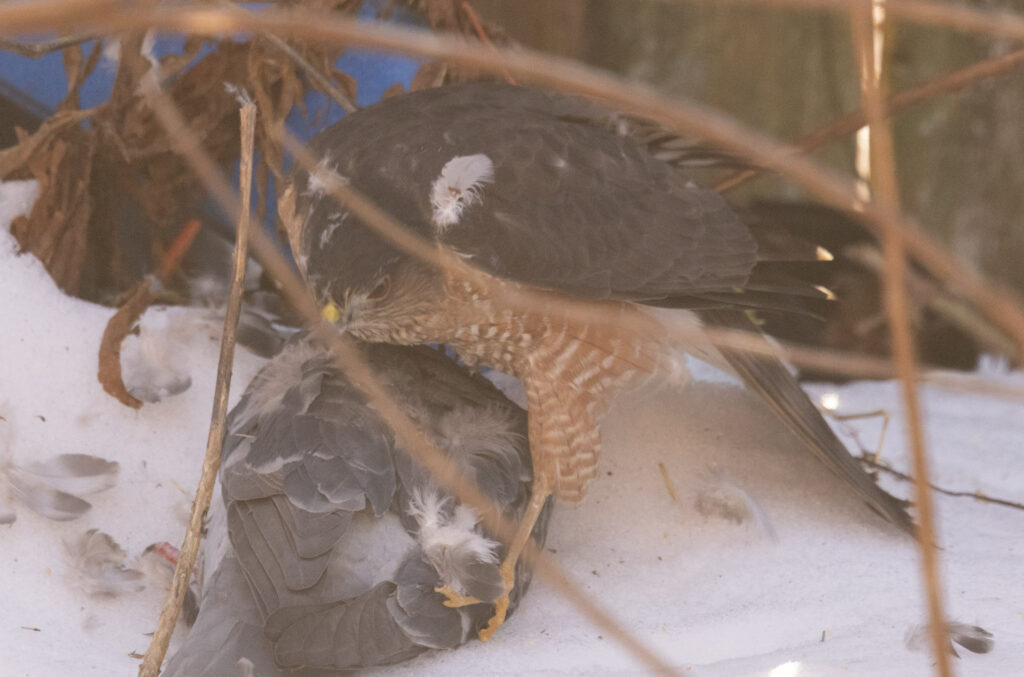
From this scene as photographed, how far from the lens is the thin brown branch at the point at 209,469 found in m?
1.62

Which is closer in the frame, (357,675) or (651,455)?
(357,675)

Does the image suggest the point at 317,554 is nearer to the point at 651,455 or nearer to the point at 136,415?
the point at 136,415

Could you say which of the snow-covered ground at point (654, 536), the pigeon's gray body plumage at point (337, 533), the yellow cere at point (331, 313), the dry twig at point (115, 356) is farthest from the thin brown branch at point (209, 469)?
the dry twig at point (115, 356)

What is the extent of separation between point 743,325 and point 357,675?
130 centimetres

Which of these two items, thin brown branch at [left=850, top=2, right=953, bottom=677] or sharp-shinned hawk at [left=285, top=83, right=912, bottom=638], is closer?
thin brown branch at [left=850, top=2, right=953, bottom=677]

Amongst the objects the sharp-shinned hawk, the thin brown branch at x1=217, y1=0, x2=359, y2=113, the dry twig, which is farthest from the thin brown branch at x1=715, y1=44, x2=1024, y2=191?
the dry twig

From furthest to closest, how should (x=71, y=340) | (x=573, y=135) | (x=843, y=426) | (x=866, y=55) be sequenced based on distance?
1. (x=843, y=426)
2. (x=71, y=340)
3. (x=573, y=135)
4. (x=866, y=55)

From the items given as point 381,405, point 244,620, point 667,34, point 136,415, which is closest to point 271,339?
point 136,415

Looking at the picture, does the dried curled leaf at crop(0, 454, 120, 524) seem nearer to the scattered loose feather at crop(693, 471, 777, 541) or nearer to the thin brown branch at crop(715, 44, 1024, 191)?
the scattered loose feather at crop(693, 471, 777, 541)

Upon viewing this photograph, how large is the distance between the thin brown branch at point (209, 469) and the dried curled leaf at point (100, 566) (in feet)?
1.36

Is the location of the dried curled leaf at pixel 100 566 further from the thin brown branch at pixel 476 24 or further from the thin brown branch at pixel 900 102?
the thin brown branch at pixel 900 102

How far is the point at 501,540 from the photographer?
2078mm

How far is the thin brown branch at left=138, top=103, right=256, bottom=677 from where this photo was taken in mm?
1615

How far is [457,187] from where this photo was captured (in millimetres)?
2240
